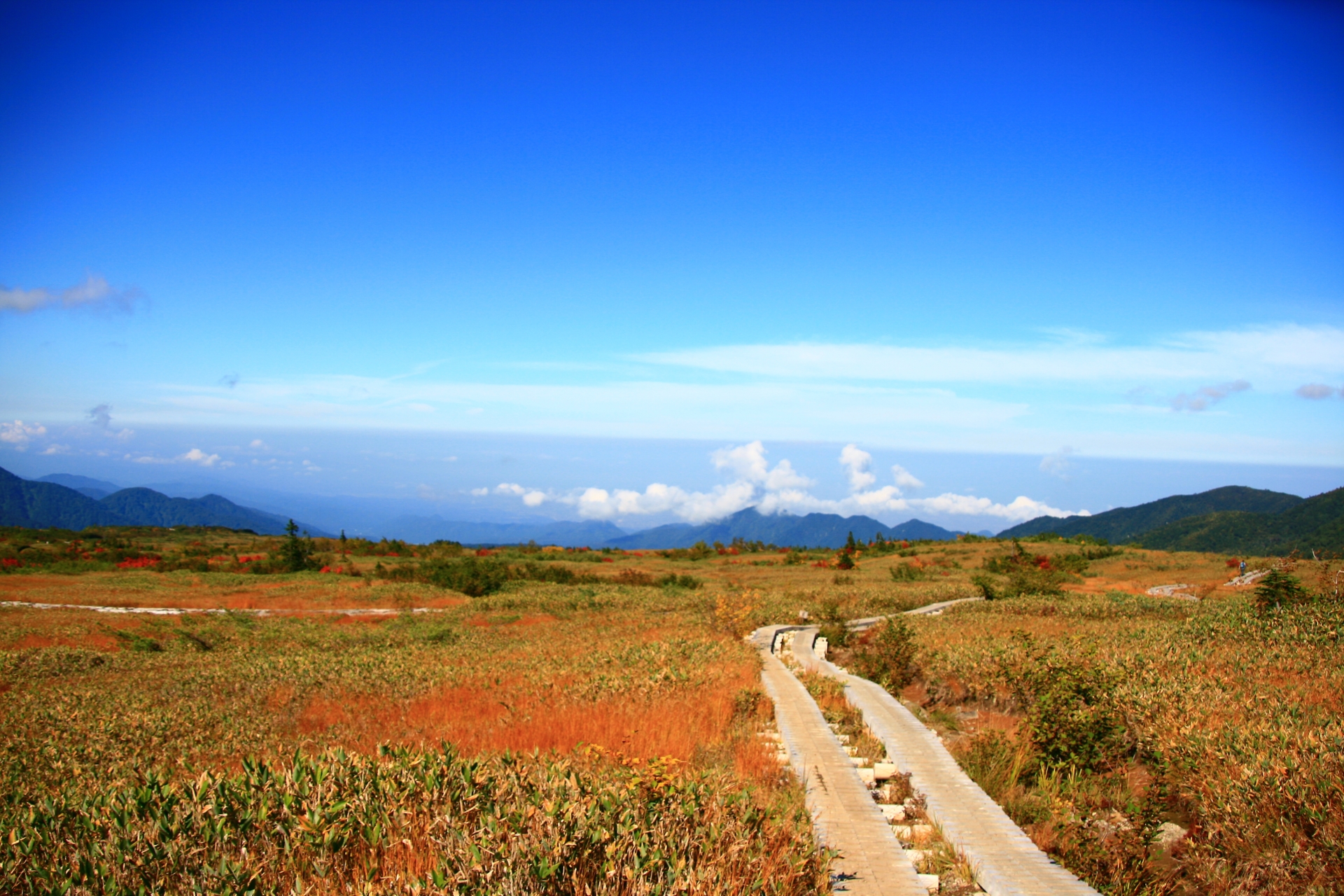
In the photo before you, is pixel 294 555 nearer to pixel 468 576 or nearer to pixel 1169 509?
pixel 468 576

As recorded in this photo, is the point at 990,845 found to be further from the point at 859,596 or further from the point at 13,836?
the point at 859,596

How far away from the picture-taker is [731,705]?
10547mm

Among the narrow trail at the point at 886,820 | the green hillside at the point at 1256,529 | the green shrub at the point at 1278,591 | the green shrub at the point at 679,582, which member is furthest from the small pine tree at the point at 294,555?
the green hillside at the point at 1256,529

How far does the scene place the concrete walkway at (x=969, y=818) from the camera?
530 cm

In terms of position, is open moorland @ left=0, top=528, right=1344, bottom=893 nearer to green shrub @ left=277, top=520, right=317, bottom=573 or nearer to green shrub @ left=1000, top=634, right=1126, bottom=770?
green shrub @ left=1000, top=634, right=1126, bottom=770

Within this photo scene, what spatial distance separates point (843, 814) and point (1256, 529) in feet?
428

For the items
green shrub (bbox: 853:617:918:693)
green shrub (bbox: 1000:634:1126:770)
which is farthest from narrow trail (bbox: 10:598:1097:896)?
green shrub (bbox: 853:617:918:693)

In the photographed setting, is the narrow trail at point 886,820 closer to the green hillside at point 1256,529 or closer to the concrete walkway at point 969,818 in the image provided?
the concrete walkway at point 969,818

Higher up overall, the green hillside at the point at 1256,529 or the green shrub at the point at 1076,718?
the green shrub at the point at 1076,718

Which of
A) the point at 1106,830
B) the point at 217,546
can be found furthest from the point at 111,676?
the point at 217,546

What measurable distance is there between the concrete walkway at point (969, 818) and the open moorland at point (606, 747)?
0.60 meters

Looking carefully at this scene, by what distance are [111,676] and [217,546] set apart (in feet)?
218

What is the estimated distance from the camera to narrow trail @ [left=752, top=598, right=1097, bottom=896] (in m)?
5.35

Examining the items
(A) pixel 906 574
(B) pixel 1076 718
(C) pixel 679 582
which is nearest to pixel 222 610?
(C) pixel 679 582
